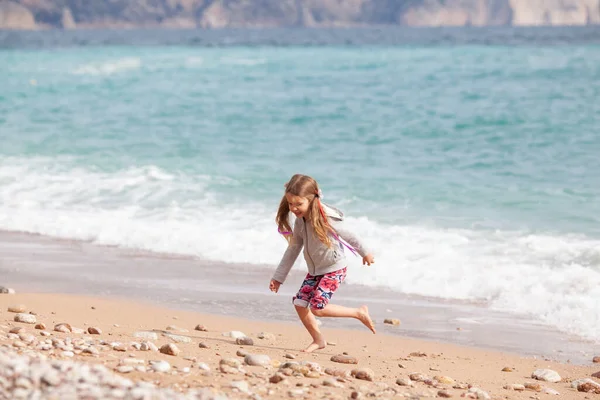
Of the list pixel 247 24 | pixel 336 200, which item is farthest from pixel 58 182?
pixel 247 24

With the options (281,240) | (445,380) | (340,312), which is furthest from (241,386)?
(281,240)

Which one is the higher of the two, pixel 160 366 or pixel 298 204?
pixel 298 204

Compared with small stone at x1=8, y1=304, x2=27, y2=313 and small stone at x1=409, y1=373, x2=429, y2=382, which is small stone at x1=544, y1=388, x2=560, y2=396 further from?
small stone at x1=8, y1=304, x2=27, y2=313

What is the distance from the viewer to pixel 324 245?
5.59 metres

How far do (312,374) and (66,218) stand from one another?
6.77 m

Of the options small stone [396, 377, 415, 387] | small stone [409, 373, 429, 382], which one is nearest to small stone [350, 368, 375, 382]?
small stone [396, 377, 415, 387]

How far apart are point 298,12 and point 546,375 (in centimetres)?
16514

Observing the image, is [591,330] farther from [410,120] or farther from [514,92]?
[514,92]

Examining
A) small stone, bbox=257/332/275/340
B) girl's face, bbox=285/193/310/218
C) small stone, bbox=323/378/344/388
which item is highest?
girl's face, bbox=285/193/310/218

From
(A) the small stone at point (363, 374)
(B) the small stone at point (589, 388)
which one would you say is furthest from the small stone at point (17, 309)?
(B) the small stone at point (589, 388)

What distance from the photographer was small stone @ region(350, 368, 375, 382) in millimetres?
4777

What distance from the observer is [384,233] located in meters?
9.71

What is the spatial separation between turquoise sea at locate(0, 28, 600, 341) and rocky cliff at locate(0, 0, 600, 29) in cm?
13589

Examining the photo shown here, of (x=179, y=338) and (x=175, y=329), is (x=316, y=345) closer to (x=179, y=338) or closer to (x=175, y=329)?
(x=179, y=338)
